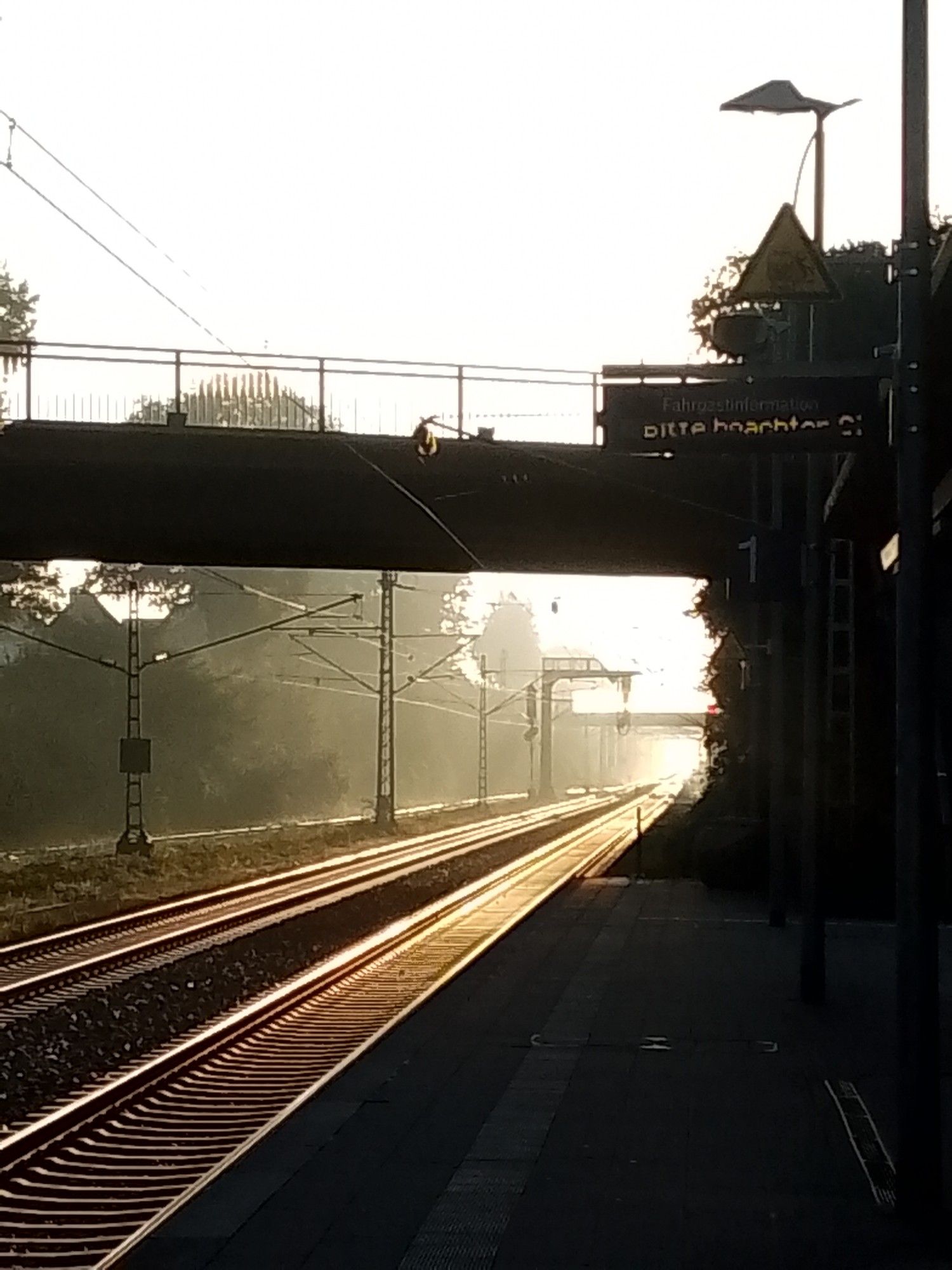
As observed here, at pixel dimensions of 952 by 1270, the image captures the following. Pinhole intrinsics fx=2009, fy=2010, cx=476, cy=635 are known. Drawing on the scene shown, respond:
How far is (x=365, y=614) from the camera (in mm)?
118000

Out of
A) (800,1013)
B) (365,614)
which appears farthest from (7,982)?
(365,614)

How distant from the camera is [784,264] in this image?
461 inches

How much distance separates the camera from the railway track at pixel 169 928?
1945cm

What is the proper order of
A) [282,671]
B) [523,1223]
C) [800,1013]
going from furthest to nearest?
[282,671] < [800,1013] < [523,1223]

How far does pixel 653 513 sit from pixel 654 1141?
22838mm

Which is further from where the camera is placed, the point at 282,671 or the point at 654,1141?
the point at 282,671

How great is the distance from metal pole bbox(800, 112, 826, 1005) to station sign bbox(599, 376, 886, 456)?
Answer: 22.8 ft

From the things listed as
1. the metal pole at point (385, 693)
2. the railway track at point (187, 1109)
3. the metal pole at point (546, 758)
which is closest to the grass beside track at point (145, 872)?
the metal pole at point (385, 693)

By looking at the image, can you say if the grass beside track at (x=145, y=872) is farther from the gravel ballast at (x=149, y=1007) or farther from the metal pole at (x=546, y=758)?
the metal pole at (x=546, y=758)

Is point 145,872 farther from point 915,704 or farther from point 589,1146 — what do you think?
point 915,704

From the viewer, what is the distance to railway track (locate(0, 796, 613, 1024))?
63.8 ft

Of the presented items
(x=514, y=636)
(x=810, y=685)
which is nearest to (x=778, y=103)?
(x=810, y=685)

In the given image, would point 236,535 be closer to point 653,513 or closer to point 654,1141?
point 653,513

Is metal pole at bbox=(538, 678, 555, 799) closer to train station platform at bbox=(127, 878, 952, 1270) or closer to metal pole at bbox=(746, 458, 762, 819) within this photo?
metal pole at bbox=(746, 458, 762, 819)
